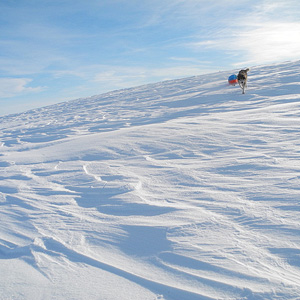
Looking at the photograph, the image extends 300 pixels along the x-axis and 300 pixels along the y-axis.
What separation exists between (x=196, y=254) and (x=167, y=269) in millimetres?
227

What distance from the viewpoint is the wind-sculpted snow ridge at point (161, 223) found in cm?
144

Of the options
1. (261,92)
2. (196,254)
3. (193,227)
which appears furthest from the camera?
(261,92)

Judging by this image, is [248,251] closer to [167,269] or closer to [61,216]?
[167,269]

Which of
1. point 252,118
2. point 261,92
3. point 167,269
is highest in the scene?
point 261,92

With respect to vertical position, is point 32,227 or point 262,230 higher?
point 32,227

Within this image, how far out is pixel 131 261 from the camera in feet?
5.43

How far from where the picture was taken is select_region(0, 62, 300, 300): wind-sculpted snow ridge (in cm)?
144

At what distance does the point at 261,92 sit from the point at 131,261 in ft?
26.6

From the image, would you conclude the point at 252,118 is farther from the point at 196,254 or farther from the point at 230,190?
the point at 196,254

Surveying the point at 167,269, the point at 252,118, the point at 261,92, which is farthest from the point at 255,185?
the point at 261,92

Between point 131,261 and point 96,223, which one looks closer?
point 131,261

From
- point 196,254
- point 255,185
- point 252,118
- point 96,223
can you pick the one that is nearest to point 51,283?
point 96,223

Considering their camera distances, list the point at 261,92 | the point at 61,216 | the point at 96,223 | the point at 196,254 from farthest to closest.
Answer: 1. the point at 261,92
2. the point at 61,216
3. the point at 96,223
4. the point at 196,254

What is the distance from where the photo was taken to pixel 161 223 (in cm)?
199
